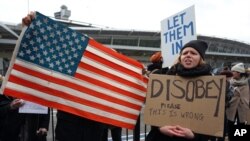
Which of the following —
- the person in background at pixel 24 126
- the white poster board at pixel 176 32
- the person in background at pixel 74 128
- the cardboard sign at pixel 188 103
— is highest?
the white poster board at pixel 176 32

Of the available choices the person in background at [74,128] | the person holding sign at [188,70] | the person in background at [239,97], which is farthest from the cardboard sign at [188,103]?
the person in background at [239,97]

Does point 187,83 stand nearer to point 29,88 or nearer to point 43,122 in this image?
point 29,88

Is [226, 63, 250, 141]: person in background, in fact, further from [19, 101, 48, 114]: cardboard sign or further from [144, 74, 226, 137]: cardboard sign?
[144, 74, 226, 137]: cardboard sign

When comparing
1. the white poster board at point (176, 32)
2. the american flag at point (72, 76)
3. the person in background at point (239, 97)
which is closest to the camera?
the american flag at point (72, 76)

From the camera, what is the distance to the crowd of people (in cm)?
308

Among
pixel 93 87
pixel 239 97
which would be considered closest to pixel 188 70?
pixel 93 87

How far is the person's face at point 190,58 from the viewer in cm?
306

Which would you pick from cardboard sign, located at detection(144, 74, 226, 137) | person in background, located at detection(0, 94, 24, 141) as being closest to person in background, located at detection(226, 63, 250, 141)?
person in background, located at detection(0, 94, 24, 141)

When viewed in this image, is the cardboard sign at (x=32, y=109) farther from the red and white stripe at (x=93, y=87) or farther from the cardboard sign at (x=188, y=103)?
the cardboard sign at (x=188, y=103)

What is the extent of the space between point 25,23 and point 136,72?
136cm

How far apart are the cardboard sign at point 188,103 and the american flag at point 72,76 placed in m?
0.83

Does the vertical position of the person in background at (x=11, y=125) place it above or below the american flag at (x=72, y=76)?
below

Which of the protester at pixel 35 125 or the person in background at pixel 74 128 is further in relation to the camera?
the protester at pixel 35 125

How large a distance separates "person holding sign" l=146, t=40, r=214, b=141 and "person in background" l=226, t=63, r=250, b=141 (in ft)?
14.2
